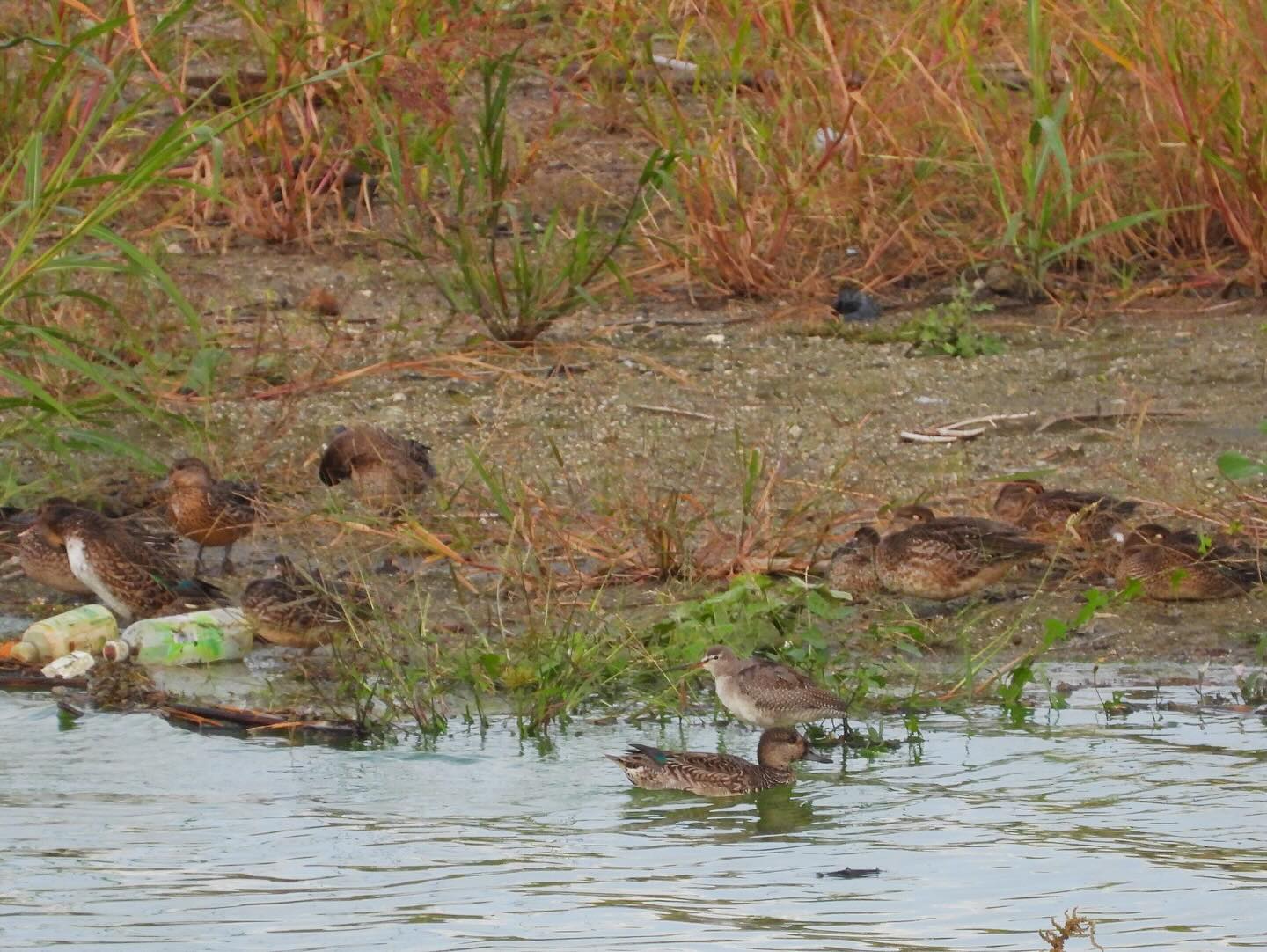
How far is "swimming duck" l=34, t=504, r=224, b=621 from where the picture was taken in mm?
7738

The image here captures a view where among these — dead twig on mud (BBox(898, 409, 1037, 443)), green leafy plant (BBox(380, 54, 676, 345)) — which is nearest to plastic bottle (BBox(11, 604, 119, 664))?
green leafy plant (BBox(380, 54, 676, 345))

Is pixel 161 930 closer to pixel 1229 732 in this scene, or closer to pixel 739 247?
pixel 1229 732

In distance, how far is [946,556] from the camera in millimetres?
7555

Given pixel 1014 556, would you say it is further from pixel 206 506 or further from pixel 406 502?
pixel 206 506

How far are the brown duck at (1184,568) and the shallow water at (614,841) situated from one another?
0.79 meters

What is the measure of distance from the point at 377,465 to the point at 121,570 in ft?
3.90

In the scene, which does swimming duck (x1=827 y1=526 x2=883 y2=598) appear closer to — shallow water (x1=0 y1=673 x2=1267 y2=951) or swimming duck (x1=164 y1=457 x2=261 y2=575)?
shallow water (x1=0 y1=673 x2=1267 y2=951)

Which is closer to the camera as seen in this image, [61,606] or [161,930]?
[161,930]

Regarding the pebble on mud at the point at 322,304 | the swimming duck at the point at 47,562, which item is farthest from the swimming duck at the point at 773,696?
the pebble on mud at the point at 322,304

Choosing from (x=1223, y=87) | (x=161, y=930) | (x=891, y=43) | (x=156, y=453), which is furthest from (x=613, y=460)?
(x=161, y=930)

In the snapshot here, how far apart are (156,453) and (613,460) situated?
1.93 metres

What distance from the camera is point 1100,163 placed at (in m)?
10.5

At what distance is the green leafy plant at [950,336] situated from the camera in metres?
10.3

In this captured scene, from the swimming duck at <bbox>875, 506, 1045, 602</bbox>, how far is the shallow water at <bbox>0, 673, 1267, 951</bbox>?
942 millimetres
